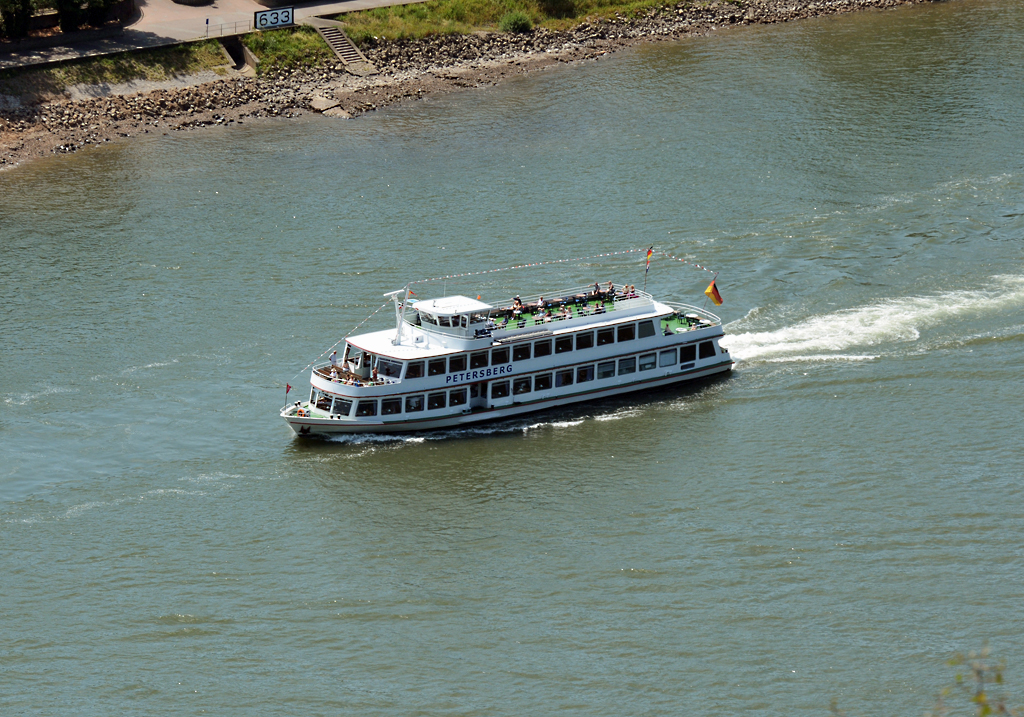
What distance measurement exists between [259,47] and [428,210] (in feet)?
109

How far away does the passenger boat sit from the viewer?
6047 cm

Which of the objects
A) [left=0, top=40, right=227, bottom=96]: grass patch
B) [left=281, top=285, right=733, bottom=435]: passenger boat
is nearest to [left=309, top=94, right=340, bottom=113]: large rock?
[left=0, top=40, right=227, bottom=96]: grass patch

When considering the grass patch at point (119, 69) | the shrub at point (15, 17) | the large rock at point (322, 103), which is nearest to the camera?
the grass patch at point (119, 69)

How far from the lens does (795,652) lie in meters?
45.4

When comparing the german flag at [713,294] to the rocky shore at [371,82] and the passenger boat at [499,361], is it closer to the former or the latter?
the passenger boat at [499,361]

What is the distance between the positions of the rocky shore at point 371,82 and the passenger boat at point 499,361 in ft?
143

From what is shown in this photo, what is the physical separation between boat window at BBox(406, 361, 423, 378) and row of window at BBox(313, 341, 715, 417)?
959 mm

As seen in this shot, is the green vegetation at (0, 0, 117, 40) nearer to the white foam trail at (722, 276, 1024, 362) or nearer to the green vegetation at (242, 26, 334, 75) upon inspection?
the green vegetation at (242, 26, 334, 75)

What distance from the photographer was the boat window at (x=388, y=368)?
199ft

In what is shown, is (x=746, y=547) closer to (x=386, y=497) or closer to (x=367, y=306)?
(x=386, y=497)

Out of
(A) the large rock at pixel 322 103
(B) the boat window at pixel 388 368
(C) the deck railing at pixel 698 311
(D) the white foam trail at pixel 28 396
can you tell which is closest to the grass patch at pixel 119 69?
(A) the large rock at pixel 322 103

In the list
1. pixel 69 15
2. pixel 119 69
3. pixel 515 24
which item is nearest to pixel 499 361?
pixel 119 69

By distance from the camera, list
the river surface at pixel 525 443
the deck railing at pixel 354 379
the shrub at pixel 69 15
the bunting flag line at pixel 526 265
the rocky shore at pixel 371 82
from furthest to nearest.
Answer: the shrub at pixel 69 15
the rocky shore at pixel 371 82
the bunting flag line at pixel 526 265
the deck railing at pixel 354 379
the river surface at pixel 525 443

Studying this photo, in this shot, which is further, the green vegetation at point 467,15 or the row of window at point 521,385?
the green vegetation at point 467,15
